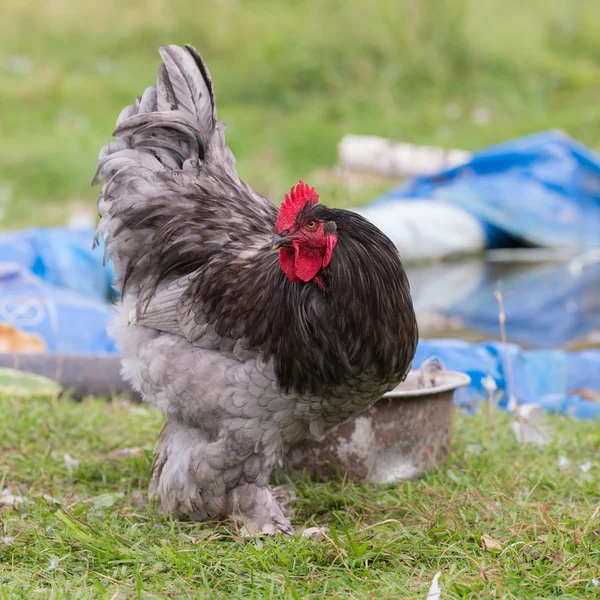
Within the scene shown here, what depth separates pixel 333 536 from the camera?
3.24 meters

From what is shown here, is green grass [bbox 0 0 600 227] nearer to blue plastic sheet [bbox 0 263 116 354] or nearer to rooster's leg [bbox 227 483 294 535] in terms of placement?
blue plastic sheet [bbox 0 263 116 354]

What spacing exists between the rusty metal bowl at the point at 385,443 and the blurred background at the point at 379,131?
4.53ft

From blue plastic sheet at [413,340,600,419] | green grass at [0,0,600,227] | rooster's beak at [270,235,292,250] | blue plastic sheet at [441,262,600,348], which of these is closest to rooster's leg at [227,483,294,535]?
rooster's beak at [270,235,292,250]

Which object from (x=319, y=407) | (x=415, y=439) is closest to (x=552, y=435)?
(x=415, y=439)

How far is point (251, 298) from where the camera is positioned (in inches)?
133

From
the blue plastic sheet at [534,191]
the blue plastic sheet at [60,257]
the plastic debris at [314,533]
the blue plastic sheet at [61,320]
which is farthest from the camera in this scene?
the blue plastic sheet at [534,191]

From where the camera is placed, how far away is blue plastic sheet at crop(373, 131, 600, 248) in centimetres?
975

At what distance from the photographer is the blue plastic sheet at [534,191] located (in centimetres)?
975

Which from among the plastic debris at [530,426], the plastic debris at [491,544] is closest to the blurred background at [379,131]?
the plastic debris at [530,426]

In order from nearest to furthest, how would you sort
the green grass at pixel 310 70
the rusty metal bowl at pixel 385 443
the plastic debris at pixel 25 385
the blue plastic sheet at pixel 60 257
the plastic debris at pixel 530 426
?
the rusty metal bowl at pixel 385 443 < the plastic debris at pixel 530 426 < the plastic debris at pixel 25 385 < the blue plastic sheet at pixel 60 257 < the green grass at pixel 310 70

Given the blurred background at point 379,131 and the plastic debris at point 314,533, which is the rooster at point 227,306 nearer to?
the plastic debris at point 314,533

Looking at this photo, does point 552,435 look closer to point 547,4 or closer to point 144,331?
point 144,331

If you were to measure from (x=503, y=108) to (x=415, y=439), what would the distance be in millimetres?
11638

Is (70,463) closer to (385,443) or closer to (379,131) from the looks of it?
(385,443)
